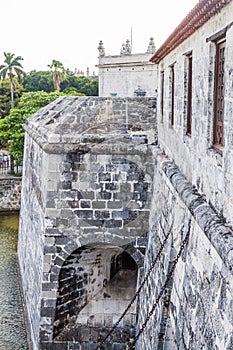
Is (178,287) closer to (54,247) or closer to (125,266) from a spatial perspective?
(54,247)

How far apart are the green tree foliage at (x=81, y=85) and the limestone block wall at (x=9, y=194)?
21890 millimetres

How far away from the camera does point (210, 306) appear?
4.98 meters

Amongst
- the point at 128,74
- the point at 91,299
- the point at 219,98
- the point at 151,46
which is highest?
the point at 151,46

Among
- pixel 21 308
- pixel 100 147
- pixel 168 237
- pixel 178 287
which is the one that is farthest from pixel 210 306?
pixel 21 308

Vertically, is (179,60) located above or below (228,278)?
above

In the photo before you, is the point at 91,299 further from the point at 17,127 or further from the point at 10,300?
the point at 17,127

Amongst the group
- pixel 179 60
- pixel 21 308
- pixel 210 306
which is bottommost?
pixel 21 308

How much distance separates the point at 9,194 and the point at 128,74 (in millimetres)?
7583

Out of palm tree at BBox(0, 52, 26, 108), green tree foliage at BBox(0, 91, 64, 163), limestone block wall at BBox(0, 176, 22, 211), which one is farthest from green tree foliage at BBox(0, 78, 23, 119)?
limestone block wall at BBox(0, 176, 22, 211)

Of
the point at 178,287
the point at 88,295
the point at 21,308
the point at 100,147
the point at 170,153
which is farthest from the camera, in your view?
the point at 21,308

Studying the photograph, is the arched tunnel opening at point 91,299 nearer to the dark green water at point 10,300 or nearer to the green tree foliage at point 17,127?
the dark green water at point 10,300

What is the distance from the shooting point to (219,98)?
18.0 feet

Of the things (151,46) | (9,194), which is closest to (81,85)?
(151,46)

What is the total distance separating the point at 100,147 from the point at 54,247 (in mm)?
2049
